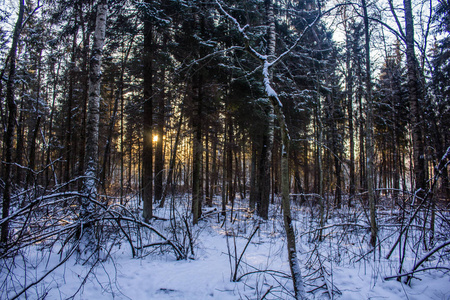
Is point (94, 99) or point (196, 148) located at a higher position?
point (94, 99)

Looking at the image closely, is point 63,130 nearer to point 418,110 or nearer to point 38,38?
point 38,38

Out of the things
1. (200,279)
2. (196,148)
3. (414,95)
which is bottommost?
(200,279)

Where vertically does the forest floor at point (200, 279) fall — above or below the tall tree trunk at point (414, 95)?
below

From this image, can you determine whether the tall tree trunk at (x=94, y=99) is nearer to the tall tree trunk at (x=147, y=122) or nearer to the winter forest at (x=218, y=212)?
the winter forest at (x=218, y=212)

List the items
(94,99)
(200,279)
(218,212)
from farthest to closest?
(218,212) < (94,99) < (200,279)

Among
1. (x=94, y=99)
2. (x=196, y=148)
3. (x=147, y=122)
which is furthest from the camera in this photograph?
(x=147, y=122)

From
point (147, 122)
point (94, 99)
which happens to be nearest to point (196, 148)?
point (147, 122)

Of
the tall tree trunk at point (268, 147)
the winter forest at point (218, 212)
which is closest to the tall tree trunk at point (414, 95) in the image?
the winter forest at point (218, 212)

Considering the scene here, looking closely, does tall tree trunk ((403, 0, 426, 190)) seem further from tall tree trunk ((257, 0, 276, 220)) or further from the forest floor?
tall tree trunk ((257, 0, 276, 220))

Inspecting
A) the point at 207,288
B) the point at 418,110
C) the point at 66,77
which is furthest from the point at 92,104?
the point at 418,110

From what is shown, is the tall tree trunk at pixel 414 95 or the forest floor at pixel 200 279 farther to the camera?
the tall tree trunk at pixel 414 95

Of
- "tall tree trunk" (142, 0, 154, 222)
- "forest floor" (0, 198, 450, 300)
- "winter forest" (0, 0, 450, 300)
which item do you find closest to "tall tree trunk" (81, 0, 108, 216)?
"winter forest" (0, 0, 450, 300)

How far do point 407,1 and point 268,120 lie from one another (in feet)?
19.2

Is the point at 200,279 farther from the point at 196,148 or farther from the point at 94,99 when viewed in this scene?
the point at 196,148
